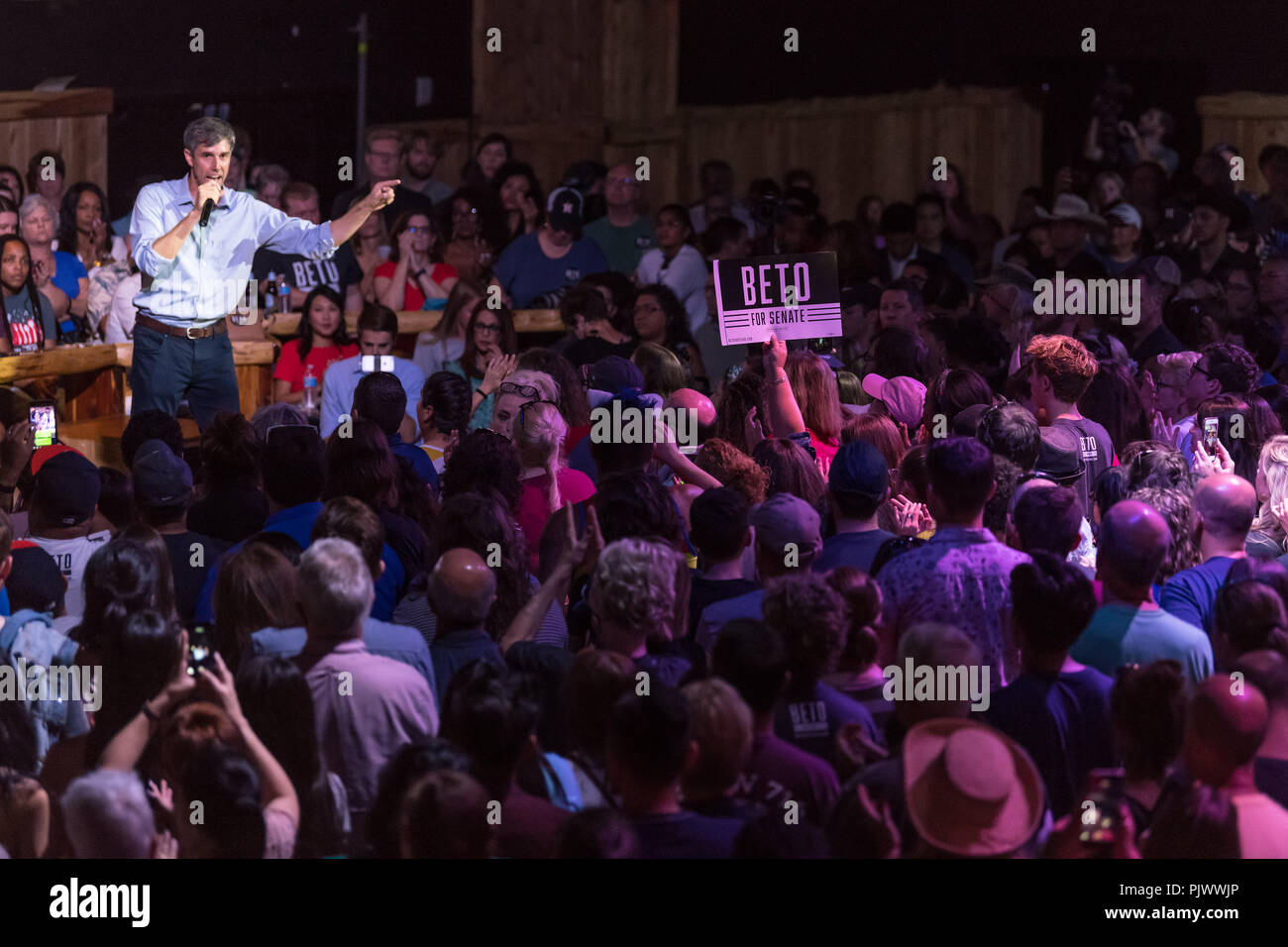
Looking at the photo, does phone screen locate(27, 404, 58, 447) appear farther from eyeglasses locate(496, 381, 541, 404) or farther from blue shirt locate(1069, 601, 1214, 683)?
blue shirt locate(1069, 601, 1214, 683)

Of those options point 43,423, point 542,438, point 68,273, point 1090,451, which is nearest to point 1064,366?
point 1090,451

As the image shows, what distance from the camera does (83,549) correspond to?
468cm

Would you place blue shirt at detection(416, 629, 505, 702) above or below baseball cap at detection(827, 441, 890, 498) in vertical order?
below

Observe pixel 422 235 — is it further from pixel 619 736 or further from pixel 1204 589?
pixel 619 736

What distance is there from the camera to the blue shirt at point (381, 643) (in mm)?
3891

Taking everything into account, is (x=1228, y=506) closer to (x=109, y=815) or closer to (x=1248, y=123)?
(x=109, y=815)

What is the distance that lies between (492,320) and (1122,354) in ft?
8.46

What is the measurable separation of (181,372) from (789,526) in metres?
3.16

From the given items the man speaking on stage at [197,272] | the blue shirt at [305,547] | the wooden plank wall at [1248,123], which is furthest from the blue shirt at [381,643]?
the wooden plank wall at [1248,123]

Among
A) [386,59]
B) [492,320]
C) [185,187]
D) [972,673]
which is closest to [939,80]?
[386,59]

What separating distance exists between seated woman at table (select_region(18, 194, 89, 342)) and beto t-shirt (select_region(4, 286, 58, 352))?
0.32 meters

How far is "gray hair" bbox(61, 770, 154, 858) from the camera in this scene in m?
3.30

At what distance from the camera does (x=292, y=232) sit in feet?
22.4

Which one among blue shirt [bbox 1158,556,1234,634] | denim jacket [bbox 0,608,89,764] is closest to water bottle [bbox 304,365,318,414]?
denim jacket [bbox 0,608,89,764]
